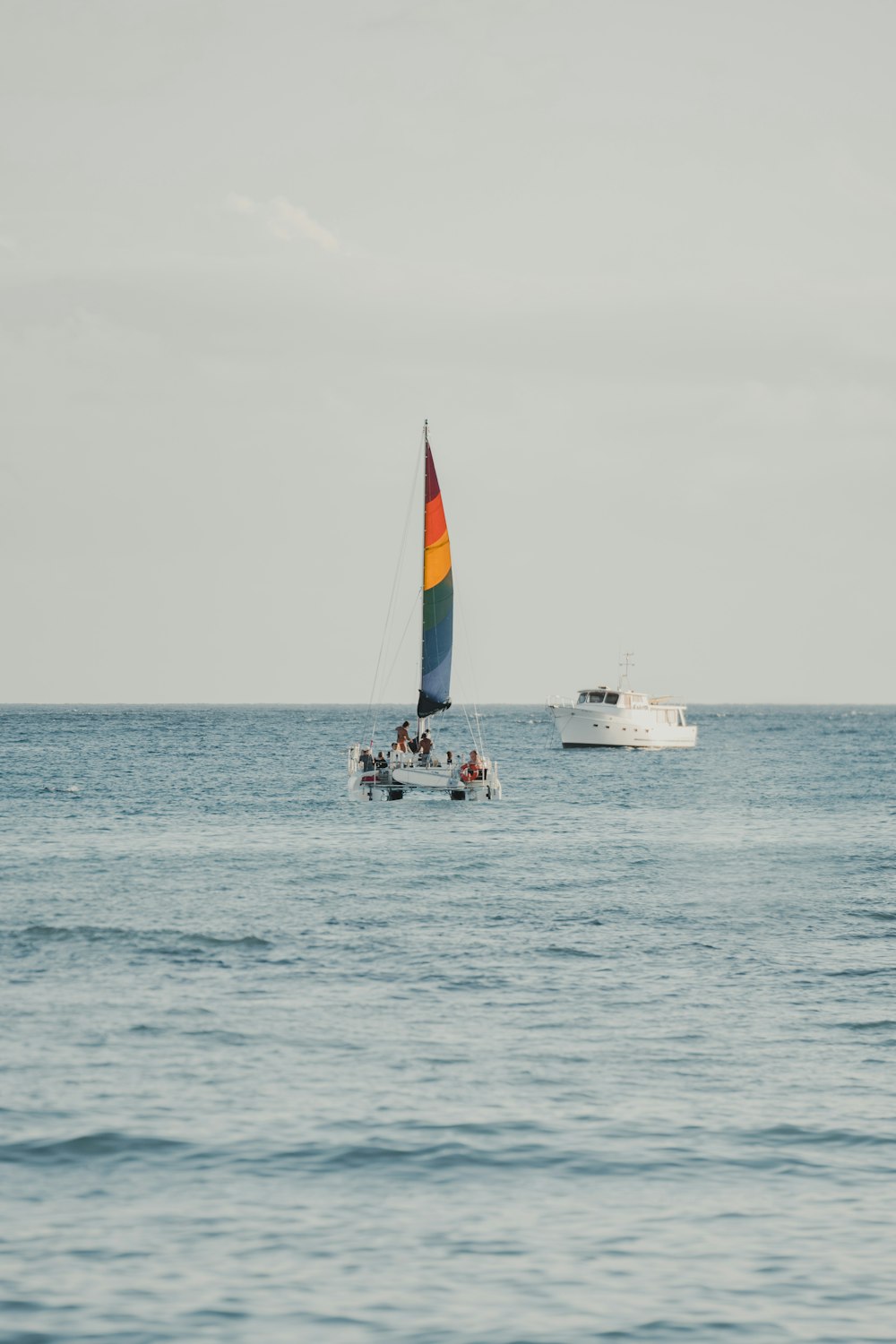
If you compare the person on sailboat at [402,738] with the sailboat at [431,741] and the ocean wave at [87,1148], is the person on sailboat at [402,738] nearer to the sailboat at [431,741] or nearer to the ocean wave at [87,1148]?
the sailboat at [431,741]

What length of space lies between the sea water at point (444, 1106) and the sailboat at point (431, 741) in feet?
63.7

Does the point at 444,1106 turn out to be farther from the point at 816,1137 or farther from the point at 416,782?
the point at 416,782

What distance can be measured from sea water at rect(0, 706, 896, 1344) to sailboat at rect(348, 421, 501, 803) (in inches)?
765

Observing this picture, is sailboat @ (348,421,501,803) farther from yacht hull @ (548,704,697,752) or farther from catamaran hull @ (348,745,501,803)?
yacht hull @ (548,704,697,752)

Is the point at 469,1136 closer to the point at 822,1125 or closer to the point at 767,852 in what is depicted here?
the point at 822,1125

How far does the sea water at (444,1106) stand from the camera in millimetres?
11352

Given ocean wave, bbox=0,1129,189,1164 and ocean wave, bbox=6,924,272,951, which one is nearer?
ocean wave, bbox=0,1129,189,1164

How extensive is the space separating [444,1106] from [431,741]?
141 ft

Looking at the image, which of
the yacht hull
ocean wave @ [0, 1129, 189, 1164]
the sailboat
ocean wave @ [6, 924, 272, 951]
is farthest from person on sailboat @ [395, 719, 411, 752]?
the yacht hull

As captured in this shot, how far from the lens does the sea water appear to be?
37.2ft

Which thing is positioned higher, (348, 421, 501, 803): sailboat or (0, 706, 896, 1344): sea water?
(348, 421, 501, 803): sailboat

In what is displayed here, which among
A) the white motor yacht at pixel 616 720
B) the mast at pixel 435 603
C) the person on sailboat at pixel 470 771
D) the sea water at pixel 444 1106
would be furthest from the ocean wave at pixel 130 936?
the white motor yacht at pixel 616 720

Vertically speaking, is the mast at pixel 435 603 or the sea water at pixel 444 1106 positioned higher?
the mast at pixel 435 603

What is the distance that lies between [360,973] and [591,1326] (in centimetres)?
1346
